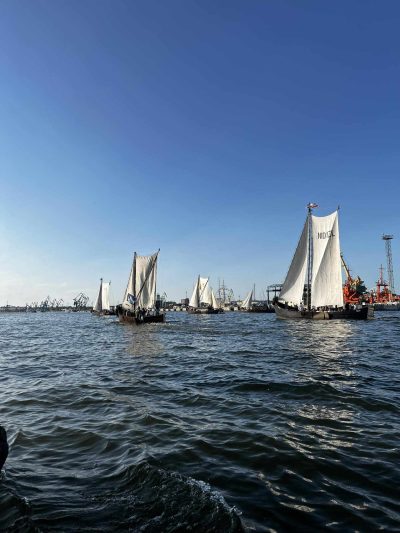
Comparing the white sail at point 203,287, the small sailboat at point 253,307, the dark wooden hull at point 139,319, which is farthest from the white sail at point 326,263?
the small sailboat at point 253,307

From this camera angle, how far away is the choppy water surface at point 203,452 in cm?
580

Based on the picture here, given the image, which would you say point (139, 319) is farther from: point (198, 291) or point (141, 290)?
point (198, 291)

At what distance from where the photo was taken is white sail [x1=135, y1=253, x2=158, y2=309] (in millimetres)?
63844

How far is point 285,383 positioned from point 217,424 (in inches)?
227

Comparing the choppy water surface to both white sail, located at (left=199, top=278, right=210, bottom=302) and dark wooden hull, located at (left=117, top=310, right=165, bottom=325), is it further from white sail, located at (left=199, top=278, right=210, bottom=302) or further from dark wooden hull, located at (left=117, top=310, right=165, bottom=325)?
white sail, located at (left=199, top=278, right=210, bottom=302)

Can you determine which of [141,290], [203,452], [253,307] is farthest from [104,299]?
[203,452]

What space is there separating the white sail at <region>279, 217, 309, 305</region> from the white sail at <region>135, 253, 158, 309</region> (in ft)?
83.8

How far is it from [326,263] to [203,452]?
206ft

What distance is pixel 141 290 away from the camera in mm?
65250

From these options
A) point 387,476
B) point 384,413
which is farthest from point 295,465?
point 384,413

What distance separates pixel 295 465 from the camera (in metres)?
7.61

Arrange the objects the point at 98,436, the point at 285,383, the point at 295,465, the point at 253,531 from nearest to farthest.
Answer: the point at 253,531 < the point at 295,465 < the point at 98,436 < the point at 285,383

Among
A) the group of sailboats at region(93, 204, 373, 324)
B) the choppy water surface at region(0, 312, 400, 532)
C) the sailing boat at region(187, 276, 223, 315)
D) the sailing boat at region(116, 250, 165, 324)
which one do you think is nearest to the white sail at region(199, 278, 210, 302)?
the sailing boat at region(187, 276, 223, 315)

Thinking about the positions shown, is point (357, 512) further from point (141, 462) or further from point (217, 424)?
point (217, 424)
